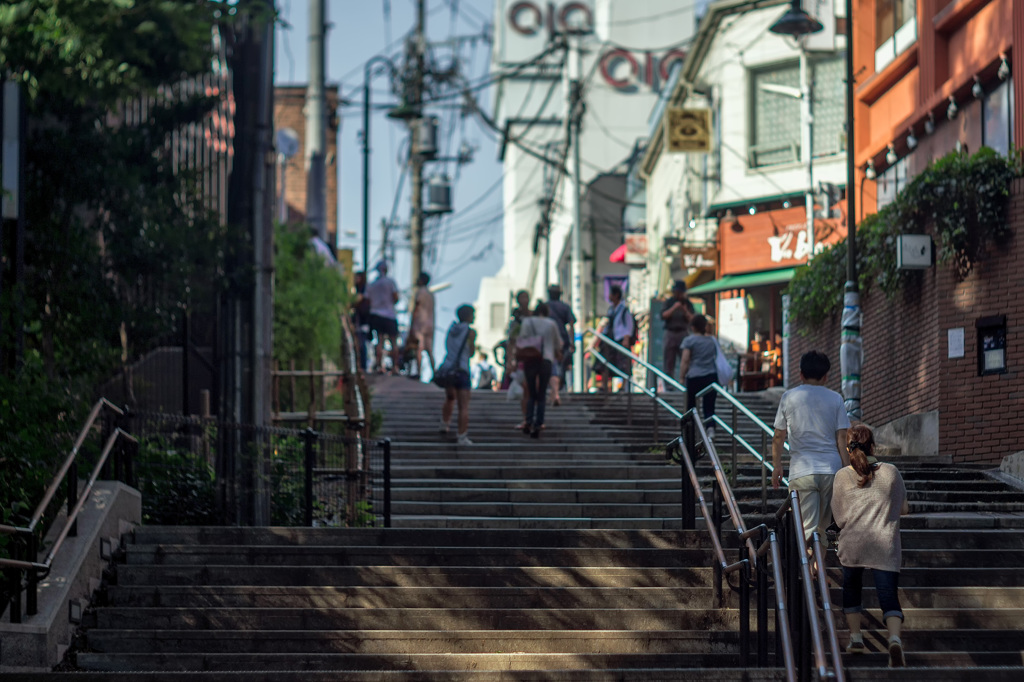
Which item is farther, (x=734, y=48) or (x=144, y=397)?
(x=734, y=48)

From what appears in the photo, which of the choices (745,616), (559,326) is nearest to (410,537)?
(745,616)

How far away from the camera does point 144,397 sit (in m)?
16.5

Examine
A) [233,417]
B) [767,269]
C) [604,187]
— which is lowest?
[233,417]

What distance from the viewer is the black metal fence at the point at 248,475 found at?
1182cm

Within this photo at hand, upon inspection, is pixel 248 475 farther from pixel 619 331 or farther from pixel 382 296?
pixel 382 296

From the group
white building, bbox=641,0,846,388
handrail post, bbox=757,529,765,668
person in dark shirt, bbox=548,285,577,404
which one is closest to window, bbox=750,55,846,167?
white building, bbox=641,0,846,388

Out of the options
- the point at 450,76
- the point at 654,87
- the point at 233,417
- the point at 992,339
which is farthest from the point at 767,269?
the point at 654,87

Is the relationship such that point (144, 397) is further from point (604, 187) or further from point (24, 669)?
point (604, 187)

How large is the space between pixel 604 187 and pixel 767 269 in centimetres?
2335

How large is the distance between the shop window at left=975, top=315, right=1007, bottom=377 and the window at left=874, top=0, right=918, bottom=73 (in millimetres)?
7641

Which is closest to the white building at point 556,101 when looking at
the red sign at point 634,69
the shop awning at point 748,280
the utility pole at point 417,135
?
the red sign at point 634,69

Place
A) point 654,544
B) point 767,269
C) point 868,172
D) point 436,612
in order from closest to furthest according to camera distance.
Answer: point 436,612 < point 654,544 < point 868,172 < point 767,269

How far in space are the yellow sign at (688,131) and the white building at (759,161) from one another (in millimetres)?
642

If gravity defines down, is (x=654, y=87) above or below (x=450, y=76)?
above
